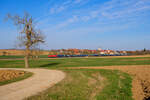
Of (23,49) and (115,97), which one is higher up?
(23,49)

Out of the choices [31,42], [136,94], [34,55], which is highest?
[31,42]

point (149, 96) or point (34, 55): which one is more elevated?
point (34, 55)

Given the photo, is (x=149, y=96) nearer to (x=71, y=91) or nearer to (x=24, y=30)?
(x=71, y=91)

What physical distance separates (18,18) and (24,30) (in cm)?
227

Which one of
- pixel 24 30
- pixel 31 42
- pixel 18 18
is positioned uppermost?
pixel 18 18

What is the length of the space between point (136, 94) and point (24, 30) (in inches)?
810

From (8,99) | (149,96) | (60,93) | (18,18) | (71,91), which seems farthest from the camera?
(18,18)

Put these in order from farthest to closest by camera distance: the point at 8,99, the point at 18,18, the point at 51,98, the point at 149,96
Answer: the point at 18,18 → the point at 149,96 → the point at 51,98 → the point at 8,99

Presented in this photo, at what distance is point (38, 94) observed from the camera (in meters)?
8.88

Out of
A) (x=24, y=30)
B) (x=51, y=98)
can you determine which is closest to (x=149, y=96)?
(x=51, y=98)

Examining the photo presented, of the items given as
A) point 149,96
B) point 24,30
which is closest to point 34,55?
point 24,30

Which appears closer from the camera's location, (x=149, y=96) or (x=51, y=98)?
(x=51, y=98)

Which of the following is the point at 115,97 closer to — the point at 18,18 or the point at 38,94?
the point at 38,94

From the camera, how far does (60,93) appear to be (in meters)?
9.64
